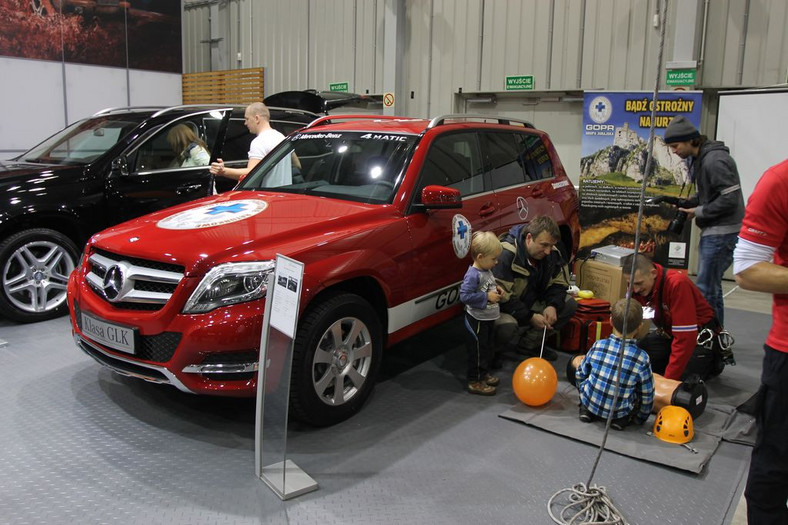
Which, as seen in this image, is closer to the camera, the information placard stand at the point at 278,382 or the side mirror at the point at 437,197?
the information placard stand at the point at 278,382

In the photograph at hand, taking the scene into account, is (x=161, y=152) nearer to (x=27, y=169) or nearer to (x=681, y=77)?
(x=27, y=169)

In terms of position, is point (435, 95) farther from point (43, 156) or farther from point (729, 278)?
point (43, 156)

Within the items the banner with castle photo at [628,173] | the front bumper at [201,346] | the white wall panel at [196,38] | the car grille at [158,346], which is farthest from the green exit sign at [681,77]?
the white wall panel at [196,38]

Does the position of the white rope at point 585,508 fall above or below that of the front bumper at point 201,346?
below

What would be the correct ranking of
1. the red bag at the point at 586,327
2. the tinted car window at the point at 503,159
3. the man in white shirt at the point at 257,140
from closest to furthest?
1. the red bag at the point at 586,327
2. the tinted car window at the point at 503,159
3. the man in white shirt at the point at 257,140

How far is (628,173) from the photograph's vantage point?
7508 millimetres

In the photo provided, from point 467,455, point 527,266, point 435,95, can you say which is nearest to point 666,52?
point 435,95

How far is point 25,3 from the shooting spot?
10.6 m

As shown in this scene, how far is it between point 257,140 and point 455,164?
1933 mm

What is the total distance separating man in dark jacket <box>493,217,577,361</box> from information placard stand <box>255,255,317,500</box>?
1774mm

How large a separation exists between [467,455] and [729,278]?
5794mm

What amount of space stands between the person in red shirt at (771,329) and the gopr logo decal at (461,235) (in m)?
2.21

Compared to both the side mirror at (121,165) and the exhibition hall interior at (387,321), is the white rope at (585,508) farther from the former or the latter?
the side mirror at (121,165)

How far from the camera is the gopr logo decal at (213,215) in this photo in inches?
140
